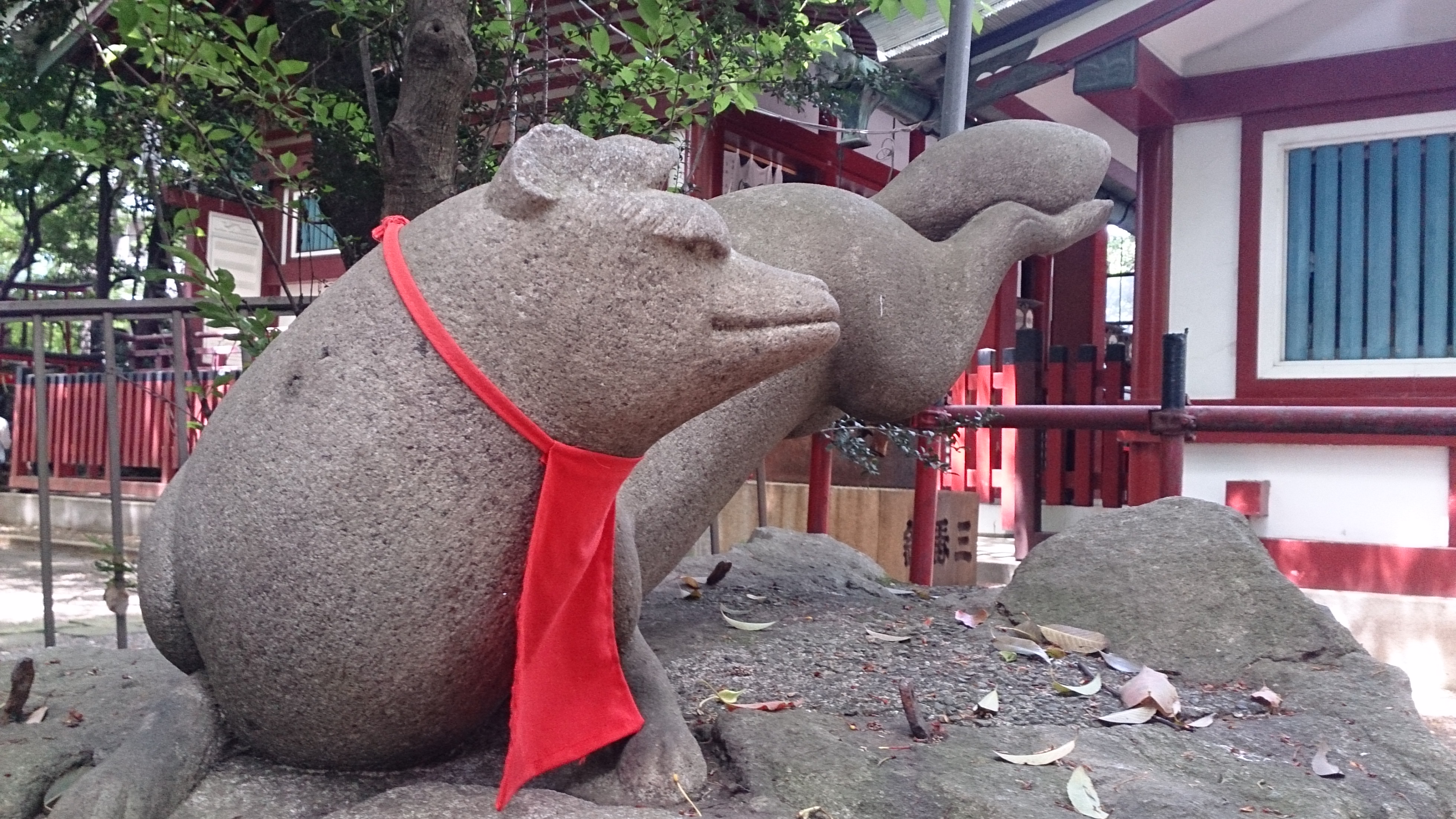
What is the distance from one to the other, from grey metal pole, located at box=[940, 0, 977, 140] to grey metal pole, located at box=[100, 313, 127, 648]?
7.74 ft

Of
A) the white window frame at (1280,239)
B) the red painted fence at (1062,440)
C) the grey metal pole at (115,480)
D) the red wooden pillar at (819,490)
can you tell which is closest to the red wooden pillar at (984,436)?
the red painted fence at (1062,440)

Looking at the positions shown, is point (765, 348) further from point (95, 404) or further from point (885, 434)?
point (95, 404)

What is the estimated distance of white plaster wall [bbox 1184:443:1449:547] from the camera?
16.8ft

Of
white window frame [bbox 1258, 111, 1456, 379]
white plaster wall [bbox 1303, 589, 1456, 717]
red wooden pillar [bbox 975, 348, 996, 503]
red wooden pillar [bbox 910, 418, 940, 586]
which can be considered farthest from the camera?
red wooden pillar [bbox 975, 348, 996, 503]

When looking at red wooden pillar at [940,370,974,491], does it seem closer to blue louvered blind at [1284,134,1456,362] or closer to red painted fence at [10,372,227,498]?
blue louvered blind at [1284,134,1456,362]

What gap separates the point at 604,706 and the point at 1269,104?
512cm

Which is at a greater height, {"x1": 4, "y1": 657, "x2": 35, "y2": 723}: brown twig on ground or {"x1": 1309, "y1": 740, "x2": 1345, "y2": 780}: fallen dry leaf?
{"x1": 4, "y1": 657, "x2": 35, "y2": 723}: brown twig on ground

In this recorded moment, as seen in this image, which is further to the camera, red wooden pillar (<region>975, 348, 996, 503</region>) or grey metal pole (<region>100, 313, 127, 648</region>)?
red wooden pillar (<region>975, 348, 996, 503</region>)

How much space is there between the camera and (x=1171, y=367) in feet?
10.8

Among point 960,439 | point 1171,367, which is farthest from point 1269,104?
point 1171,367

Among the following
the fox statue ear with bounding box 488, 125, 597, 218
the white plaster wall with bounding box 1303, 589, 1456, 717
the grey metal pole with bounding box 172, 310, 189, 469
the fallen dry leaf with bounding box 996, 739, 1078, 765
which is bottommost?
the white plaster wall with bounding box 1303, 589, 1456, 717

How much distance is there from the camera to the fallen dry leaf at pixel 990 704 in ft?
6.92

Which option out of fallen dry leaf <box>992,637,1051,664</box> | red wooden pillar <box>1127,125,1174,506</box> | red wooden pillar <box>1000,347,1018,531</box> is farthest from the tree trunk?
red wooden pillar <box>1000,347,1018,531</box>

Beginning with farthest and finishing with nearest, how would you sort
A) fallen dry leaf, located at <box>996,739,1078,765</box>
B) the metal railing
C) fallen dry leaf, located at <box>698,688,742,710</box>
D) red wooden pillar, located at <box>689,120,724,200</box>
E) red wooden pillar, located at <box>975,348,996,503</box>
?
red wooden pillar, located at <box>975,348,996,503</box>
red wooden pillar, located at <box>689,120,724,200</box>
the metal railing
fallen dry leaf, located at <box>698,688,742,710</box>
fallen dry leaf, located at <box>996,739,1078,765</box>
